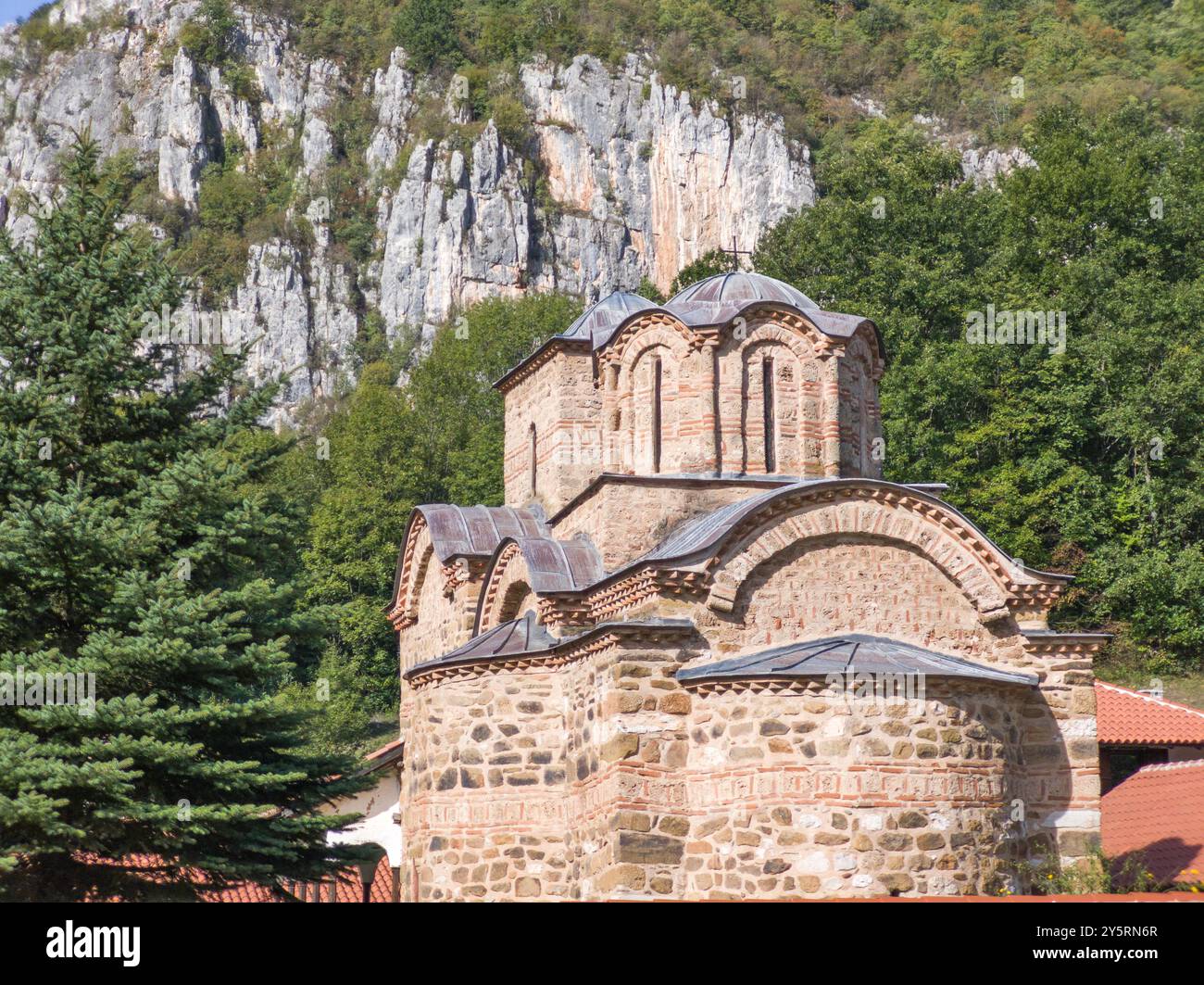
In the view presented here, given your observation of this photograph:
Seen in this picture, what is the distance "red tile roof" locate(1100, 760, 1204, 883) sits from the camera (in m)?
17.7

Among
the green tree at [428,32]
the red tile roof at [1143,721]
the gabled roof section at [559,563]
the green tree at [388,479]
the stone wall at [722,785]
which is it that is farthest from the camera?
the green tree at [428,32]

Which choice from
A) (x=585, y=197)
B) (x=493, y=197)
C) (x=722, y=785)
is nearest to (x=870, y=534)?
(x=722, y=785)

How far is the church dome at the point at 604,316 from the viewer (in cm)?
1919

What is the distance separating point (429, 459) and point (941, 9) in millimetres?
60029

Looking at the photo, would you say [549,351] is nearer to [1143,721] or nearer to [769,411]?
[769,411]

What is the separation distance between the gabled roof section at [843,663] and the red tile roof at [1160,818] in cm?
462

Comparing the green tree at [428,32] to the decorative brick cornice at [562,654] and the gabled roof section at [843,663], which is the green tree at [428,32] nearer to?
the decorative brick cornice at [562,654]

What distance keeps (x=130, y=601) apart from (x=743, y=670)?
5.50 m

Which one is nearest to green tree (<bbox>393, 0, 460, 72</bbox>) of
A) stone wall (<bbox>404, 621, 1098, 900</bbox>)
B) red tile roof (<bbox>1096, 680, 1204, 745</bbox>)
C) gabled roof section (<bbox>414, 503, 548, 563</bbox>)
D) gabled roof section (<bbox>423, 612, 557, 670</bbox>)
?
gabled roof section (<bbox>414, 503, 548, 563</bbox>)

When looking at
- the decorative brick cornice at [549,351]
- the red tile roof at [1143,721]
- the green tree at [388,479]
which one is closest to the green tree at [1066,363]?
the red tile roof at [1143,721]

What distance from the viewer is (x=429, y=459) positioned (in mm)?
40656

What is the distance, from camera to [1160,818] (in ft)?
62.1
